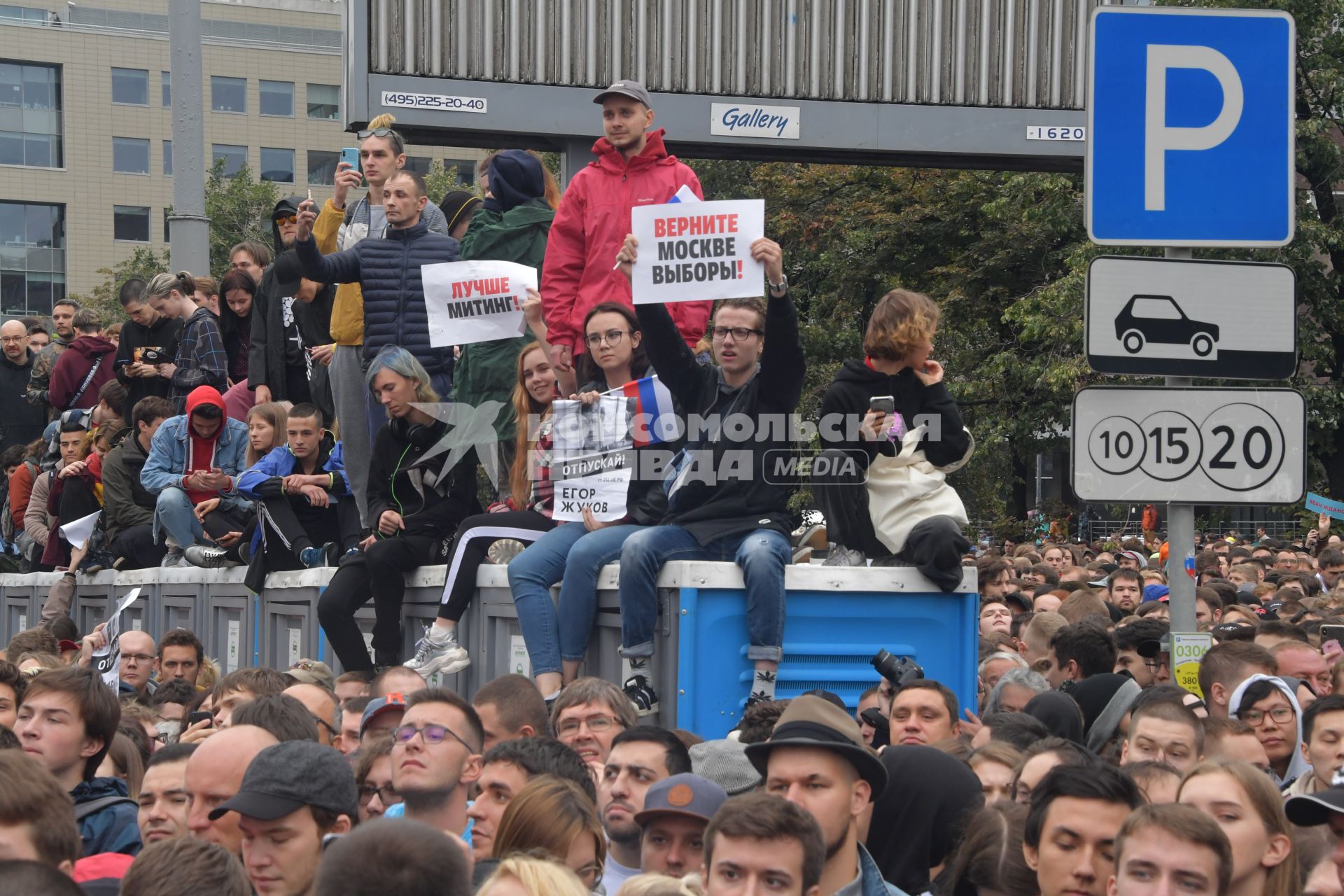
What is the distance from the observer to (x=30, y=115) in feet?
232

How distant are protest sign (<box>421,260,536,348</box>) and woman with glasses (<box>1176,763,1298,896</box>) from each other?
584 centimetres

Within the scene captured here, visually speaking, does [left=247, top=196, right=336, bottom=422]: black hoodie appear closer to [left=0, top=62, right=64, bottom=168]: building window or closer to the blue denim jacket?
the blue denim jacket

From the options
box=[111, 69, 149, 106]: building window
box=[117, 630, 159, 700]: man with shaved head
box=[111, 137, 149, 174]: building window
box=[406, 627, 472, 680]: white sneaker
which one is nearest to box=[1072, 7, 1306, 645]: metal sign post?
box=[406, 627, 472, 680]: white sneaker

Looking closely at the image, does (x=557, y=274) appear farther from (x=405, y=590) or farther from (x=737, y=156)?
(x=737, y=156)

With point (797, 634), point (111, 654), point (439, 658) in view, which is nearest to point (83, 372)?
point (111, 654)

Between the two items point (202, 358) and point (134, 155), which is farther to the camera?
point (134, 155)

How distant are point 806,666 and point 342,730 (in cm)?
198

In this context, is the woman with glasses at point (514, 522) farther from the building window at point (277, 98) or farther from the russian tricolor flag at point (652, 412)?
the building window at point (277, 98)

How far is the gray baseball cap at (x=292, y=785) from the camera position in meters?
5.08

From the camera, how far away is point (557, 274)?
1009cm

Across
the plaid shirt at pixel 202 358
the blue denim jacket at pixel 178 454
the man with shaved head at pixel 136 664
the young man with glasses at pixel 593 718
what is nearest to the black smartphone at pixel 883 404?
the young man with glasses at pixel 593 718

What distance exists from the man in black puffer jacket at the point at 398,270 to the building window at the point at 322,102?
68.0 meters

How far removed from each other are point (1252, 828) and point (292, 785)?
257cm

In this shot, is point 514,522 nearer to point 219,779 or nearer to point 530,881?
point 219,779
